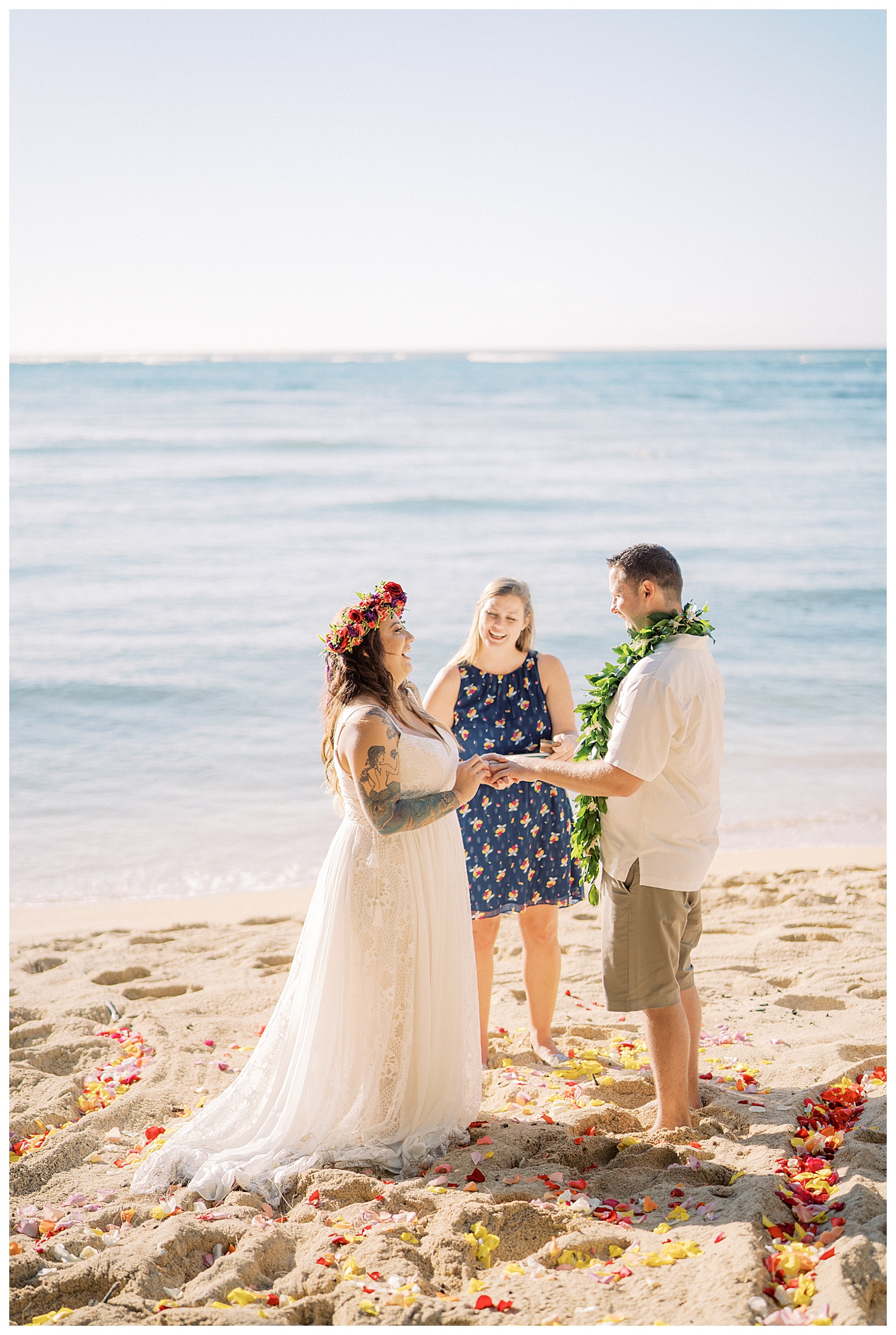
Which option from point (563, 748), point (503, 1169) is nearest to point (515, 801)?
point (563, 748)

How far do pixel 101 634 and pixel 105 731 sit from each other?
13.2ft

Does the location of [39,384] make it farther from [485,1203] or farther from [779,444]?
[485,1203]

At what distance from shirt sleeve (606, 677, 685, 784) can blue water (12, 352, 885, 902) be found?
4634 mm

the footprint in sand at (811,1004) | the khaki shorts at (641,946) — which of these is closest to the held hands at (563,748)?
the khaki shorts at (641,946)

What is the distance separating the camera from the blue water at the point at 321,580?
8.87 meters

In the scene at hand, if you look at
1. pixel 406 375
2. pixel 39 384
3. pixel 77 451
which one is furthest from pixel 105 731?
pixel 406 375

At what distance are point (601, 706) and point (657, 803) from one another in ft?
1.64

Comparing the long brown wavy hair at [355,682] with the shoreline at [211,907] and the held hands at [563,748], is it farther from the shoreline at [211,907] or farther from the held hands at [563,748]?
the shoreline at [211,907]

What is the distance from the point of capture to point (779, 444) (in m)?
32.9

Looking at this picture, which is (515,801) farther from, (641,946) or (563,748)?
(641,946)

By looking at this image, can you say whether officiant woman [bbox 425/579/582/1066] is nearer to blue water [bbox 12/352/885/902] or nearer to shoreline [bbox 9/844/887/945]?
shoreline [bbox 9/844/887/945]

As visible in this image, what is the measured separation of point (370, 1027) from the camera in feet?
13.1

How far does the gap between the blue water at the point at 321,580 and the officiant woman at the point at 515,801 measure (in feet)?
10.6

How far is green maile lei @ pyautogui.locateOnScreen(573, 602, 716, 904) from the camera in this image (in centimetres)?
379
